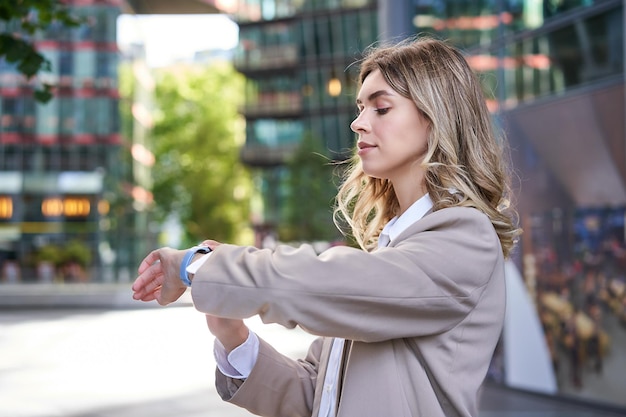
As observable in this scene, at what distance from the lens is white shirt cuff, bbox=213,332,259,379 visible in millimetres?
1998

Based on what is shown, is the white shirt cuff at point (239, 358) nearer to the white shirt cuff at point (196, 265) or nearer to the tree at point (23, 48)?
the white shirt cuff at point (196, 265)

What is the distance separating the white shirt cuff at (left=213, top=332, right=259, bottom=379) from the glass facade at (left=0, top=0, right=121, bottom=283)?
43051mm

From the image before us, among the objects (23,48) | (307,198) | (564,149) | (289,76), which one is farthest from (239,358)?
(289,76)

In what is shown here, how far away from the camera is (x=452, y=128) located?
183cm

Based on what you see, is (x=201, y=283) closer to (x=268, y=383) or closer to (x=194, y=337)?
(x=268, y=383)

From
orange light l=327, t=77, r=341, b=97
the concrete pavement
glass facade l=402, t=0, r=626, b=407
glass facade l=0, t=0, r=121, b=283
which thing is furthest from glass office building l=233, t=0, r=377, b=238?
glass facade l=402, t=0, r=626, b=407

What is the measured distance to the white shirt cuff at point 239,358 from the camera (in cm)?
200

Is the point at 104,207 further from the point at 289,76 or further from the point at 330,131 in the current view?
the point at 289,76

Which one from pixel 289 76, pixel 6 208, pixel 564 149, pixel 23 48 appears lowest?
pixel 6 208

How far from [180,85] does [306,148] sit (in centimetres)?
2368

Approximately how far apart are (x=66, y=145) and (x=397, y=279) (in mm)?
45575

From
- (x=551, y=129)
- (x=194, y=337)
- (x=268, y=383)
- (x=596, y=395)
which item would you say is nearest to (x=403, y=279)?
(x=268, y=383)

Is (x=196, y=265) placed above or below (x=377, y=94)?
below

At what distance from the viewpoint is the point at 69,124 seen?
4550cm
